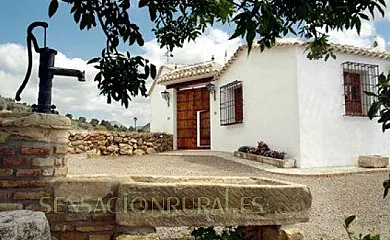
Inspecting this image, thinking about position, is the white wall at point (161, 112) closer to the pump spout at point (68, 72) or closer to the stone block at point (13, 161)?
the pump spout at point (68, 72)

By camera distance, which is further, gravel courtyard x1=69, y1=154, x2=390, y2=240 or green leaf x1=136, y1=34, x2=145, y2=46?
gravel courtyard x1=69, y1=154, x2=390, y2=240

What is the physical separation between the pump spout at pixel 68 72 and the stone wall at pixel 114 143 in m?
8.22

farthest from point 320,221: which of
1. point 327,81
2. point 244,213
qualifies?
point 327,81

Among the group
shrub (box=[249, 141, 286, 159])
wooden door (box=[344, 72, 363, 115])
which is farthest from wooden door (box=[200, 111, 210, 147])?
wooden door (box=[344, 72, 363, 115])

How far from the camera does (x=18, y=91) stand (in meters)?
2.74

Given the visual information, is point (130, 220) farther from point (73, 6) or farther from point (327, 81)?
point (327, 81)

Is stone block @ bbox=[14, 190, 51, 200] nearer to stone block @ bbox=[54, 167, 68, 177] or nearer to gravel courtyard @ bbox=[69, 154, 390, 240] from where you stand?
stone block @ bbox=[54, 167, 68, 177]

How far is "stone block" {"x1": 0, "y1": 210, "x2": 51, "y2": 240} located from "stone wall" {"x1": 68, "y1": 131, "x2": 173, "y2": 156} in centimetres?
892

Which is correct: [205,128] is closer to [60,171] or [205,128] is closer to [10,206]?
[60,171]

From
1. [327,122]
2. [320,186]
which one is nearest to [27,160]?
[320,186]

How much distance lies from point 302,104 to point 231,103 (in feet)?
9.51

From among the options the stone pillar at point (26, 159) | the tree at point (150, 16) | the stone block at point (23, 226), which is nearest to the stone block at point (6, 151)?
the stone pillar at point (26, 159)

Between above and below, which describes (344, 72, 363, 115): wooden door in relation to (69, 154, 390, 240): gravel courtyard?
above

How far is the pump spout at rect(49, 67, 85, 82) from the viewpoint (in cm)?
273
